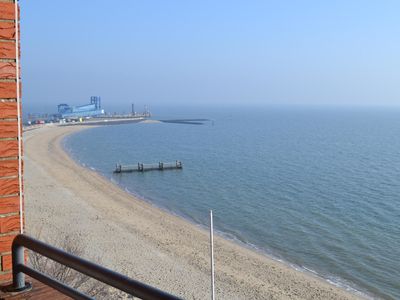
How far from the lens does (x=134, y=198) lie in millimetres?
42219

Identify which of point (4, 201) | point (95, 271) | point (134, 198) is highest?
point (4, 201)

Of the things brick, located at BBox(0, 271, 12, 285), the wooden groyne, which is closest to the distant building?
the wooden groyne

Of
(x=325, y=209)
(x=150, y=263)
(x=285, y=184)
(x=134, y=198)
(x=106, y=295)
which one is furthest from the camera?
(x=285, y=184)

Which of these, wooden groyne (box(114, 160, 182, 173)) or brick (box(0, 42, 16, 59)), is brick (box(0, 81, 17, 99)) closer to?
brick (box(0, 42, 16, 59))

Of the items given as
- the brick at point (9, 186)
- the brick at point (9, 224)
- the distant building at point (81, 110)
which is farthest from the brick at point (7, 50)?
the distant building at point (81, 110)

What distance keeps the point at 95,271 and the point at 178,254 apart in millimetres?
23270

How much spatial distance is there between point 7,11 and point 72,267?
1.80 m

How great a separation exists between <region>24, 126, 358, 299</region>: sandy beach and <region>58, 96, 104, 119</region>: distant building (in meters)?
123

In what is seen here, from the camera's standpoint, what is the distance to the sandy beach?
20891 millimetres

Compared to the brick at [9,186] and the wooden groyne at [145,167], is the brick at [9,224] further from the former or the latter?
the wooden groyne at [145,167]

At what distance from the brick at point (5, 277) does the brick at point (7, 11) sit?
1.79 meters

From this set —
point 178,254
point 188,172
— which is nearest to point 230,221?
point 178,254

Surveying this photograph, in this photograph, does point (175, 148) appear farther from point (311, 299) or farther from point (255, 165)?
point (311, 299)

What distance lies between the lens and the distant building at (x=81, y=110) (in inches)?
6374
